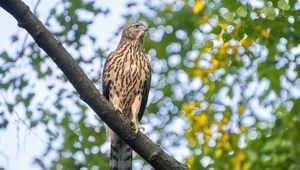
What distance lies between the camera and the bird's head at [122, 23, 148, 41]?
645 centimetres

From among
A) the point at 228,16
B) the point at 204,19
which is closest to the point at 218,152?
the point at 204,19

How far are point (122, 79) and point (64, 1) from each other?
113 centimetres

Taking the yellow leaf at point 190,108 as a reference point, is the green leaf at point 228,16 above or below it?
below

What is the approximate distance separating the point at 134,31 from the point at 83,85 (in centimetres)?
285

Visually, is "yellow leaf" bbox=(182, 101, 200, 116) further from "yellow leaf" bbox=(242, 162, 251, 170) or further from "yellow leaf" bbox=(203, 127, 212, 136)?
"yellow leaf" bbox=(242, 162, 251, 170)

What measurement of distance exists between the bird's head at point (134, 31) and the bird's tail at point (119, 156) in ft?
3.87

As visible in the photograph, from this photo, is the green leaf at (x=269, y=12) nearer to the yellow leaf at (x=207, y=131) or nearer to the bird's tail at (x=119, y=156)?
the bird's tail at (x=119, y=156)

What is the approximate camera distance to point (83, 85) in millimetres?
3756

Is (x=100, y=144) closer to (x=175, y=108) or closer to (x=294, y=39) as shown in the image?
(x=175, y=108)

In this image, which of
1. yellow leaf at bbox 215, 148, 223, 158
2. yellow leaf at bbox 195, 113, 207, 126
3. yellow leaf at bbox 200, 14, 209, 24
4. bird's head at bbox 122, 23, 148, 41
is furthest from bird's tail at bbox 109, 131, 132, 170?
yellow leaf at bbox 200, 14, 209, 24

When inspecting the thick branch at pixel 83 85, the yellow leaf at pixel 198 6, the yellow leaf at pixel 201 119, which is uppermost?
the yellow leaf at pixel 198 6

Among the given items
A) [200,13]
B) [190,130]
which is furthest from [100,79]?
[200,13]

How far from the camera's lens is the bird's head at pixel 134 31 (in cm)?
645

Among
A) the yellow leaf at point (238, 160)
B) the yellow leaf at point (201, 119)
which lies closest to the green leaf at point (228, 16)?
the yellow leaf at point (238, 160)
